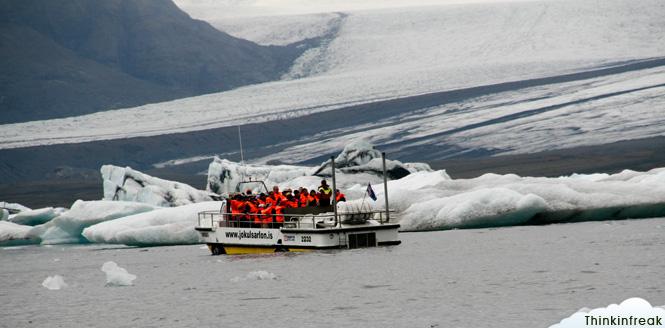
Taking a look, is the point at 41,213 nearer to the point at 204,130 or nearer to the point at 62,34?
the point at 204,130

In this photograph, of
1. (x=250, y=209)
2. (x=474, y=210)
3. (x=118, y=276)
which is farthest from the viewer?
(x=474, y=210)

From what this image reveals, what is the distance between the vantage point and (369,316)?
61.3 feet

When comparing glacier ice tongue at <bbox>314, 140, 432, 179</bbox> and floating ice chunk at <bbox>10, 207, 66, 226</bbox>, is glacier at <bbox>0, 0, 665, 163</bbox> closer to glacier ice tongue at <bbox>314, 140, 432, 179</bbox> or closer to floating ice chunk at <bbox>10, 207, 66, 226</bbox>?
glacier ice tongue at <bbox>314, 140, 432, 179</bbox>

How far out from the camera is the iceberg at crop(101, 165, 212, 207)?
45844 millimetres

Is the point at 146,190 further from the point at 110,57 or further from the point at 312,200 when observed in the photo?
the point at 110,57

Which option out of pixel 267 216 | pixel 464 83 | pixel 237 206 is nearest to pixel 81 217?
pixel 237 206

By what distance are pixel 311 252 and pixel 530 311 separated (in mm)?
12022

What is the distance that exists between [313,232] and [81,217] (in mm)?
16039

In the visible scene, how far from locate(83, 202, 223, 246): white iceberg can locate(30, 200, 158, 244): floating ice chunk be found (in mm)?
3706

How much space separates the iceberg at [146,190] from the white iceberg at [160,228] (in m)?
7.48

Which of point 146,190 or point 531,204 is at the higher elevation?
point 146,190

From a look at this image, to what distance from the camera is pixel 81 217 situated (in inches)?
1654

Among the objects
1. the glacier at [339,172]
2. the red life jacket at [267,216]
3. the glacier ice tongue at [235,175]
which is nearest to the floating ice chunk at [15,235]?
the glacier at [339,172]

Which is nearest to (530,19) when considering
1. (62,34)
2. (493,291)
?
(62,34)
